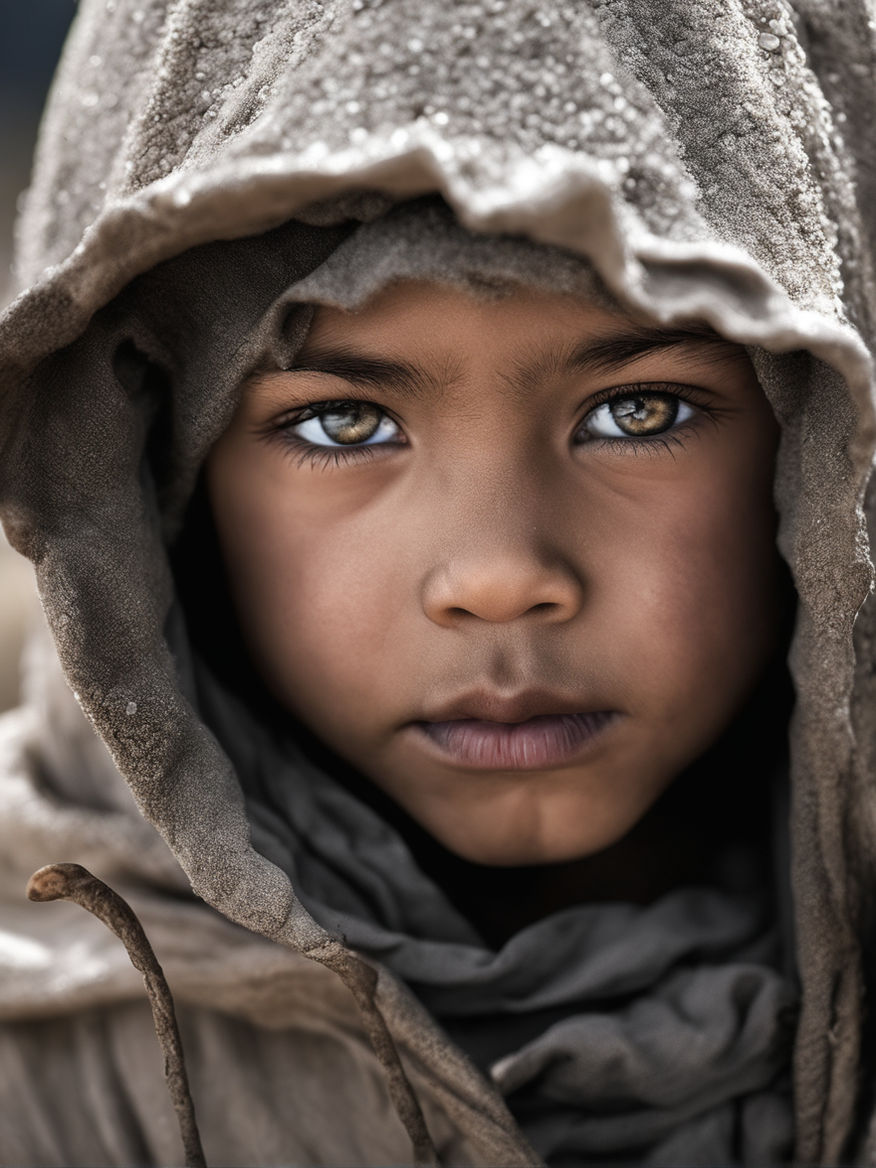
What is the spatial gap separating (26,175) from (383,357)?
4298 mm

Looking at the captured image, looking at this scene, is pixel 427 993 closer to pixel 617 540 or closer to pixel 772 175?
pixel 617 540

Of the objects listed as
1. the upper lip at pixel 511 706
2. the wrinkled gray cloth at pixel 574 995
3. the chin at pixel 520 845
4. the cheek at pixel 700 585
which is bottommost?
the wrinkled gray cloth at pixel 574 995

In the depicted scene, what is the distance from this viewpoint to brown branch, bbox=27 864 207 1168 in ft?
2.85

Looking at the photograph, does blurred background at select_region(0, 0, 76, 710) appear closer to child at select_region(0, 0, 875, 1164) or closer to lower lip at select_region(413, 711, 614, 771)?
child at select_region(0, 0, 875, 1164)

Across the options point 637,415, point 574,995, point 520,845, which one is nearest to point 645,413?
point 637,415

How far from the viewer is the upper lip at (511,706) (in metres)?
0.96

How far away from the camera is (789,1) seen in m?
0.99

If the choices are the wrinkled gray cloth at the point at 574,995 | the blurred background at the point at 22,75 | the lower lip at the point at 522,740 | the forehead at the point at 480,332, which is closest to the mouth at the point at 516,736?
the lower lip at the point at 522,740

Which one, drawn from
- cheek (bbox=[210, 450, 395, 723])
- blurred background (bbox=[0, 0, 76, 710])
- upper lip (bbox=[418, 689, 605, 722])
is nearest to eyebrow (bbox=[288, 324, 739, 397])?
cheek (bbox=[210, 450, 395, 723])

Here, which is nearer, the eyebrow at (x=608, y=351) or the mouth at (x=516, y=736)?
the eyebrow at (x=608, y=351)

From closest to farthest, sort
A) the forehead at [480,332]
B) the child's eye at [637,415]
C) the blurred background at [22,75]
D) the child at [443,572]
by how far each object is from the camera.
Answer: the child at [443,572] < the forehead at [480,332] < the child's eye at [637,415] < the blurred background at [22,75]

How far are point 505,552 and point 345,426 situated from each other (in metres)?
0.18

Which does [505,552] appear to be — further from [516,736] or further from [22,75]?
[22,75]

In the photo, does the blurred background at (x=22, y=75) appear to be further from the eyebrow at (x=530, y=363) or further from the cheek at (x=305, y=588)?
the eyebrow at (x=530, y=363)
